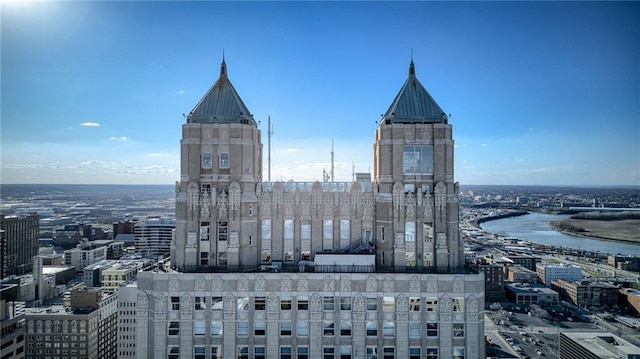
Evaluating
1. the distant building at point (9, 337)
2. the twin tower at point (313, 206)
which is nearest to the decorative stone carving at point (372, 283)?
the twin tower at point (313, 206)

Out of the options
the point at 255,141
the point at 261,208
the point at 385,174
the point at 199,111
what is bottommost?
the point at 261,208

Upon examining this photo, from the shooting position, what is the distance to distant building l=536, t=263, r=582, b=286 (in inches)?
6403

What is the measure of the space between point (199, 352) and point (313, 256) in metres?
12.5

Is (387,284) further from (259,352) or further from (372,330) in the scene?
(259,352)

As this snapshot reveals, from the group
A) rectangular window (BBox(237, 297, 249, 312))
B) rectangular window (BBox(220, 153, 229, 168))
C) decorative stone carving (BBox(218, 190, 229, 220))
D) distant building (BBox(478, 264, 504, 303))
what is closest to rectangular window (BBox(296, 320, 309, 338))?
rectangular window (BBox(237, 297, 249, 312))

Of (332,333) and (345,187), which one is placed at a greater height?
(345,187)

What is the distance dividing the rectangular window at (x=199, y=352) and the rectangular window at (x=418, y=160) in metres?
23.2

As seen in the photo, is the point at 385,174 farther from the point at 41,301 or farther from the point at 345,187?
the point at 41,301

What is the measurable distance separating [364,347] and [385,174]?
15.0 metres

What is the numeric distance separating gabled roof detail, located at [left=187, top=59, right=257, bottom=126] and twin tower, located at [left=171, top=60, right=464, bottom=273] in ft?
0.34

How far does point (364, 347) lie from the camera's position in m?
32.9

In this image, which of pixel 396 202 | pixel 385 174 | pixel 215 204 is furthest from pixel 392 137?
pixel 215 204

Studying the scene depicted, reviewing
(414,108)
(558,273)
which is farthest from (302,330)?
(558,273)

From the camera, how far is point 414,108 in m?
37.4
